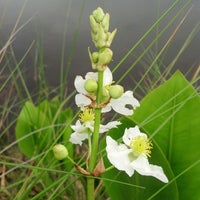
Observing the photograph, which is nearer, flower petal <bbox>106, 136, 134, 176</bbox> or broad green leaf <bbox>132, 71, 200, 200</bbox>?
flower petal <bbox>106, 136, 134, 176</bbox>

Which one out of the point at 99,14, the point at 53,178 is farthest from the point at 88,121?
the point at 53,178

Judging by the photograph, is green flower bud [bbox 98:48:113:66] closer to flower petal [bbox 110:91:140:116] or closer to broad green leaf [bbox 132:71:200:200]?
flower petal [bbox 110:91:140:116]

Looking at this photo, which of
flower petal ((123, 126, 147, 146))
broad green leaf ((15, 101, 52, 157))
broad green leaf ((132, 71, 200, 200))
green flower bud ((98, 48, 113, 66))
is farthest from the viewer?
broad green leaf ((15, 101, 52, 157))

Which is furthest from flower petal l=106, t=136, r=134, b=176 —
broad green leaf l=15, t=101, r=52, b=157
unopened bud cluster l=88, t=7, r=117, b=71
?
broad green leaf l=15, t=101, r=52, b=157

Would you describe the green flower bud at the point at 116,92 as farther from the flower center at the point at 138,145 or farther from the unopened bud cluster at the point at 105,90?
the flower center at the point at 138,145

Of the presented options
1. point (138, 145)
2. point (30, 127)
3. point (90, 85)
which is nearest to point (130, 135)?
point (138, 145)

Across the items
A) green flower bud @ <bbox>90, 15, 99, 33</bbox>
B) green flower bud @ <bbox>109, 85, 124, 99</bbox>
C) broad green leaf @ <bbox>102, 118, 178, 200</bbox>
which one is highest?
green flower bud @ <bbox>90, 15, 99, 33</bbox>

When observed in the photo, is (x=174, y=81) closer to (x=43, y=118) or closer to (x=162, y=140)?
(x=162, y=140)

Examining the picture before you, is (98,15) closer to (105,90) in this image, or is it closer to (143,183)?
(105,90)

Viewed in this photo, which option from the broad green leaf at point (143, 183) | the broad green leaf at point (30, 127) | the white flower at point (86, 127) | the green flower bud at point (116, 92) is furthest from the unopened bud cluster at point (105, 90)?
the broad green leaf at point (30, 127)
